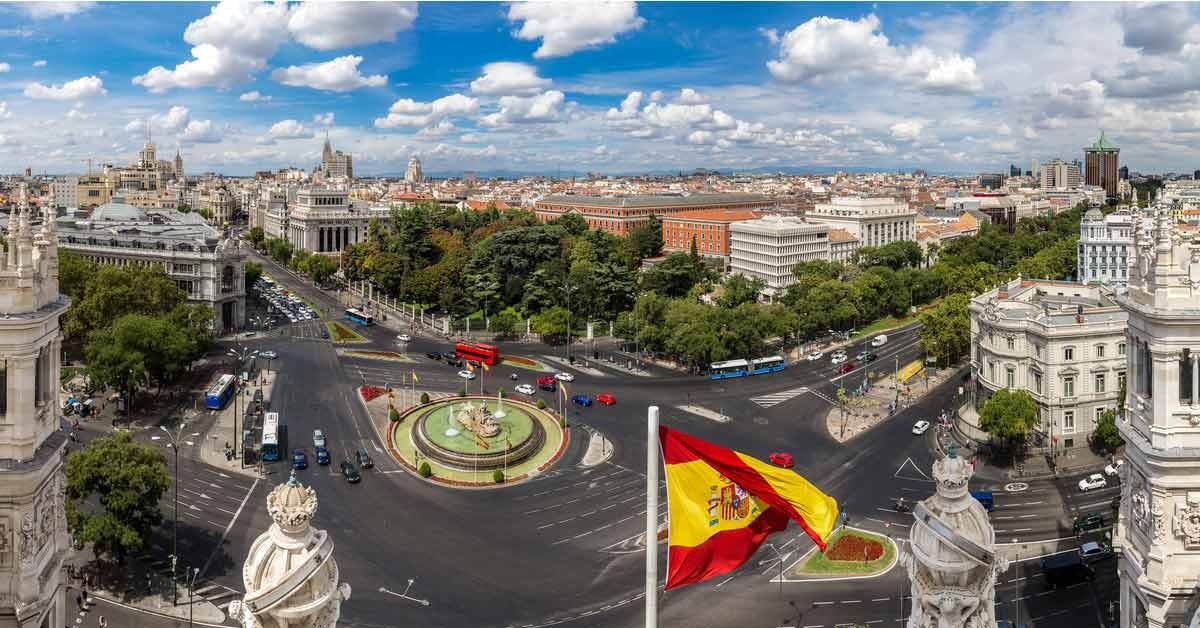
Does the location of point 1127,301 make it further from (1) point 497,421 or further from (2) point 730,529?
(1) point 497,421

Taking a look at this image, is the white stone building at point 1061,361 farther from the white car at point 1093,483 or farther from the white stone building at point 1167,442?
the white stone building at point 1167,442

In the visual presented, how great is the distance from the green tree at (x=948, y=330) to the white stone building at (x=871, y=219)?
209 ft

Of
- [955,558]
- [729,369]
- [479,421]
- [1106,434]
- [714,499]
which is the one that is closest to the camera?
[955,558]

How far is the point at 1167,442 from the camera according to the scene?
51.0 feet

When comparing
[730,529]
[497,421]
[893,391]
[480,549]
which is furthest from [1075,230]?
[730,529]

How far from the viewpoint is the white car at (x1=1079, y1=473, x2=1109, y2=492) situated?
4459 cm

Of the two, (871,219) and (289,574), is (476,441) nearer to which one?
(289,574)

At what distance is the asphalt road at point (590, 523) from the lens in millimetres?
33031

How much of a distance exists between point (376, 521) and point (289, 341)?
151 feet

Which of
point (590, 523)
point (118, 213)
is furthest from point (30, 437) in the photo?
point (118, 213)

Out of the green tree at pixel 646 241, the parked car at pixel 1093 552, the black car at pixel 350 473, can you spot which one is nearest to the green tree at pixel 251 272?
the green tree at pixel 646 241

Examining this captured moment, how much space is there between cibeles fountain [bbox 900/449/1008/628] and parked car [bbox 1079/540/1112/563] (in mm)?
30812

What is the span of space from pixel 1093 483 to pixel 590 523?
86.1 feet

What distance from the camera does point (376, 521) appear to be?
1617 inches
